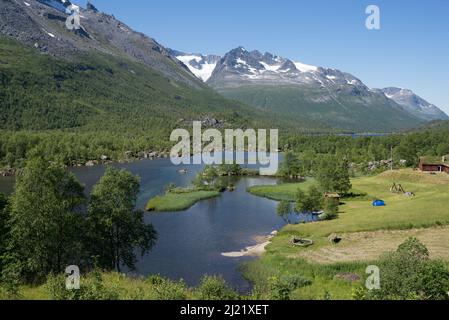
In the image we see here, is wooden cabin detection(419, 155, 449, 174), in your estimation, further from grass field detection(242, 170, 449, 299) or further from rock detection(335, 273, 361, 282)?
rock detection(335, 273, 361, 282)

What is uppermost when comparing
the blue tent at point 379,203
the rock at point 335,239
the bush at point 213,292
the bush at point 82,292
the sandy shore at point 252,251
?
the bush at point 82,292

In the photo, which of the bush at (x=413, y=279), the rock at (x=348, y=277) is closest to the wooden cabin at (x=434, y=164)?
the rock at (x=348, y=277)

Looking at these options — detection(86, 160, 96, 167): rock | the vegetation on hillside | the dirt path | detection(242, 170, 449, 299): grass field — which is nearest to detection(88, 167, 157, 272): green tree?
the vegetation on hillside

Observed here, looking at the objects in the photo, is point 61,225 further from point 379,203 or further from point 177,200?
point 379,203

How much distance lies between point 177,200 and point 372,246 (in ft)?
184

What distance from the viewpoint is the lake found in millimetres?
58906

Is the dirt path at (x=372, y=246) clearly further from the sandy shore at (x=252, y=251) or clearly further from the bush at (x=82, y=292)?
the bush at (x=82, y=292)

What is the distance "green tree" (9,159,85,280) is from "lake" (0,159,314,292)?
16.5m

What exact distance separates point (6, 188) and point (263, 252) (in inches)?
3373

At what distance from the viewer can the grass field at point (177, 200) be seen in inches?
3903
